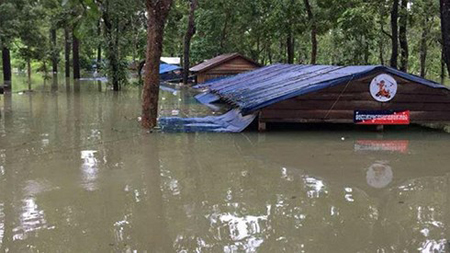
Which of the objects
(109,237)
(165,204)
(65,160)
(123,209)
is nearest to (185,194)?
(165,204)

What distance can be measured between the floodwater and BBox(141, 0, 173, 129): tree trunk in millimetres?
481

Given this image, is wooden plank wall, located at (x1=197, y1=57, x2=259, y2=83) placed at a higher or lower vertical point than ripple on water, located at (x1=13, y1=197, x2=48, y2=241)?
higher

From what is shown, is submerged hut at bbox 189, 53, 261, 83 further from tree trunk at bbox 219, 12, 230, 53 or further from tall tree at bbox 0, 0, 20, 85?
tall tree at bbox 0, 0, 20, 85

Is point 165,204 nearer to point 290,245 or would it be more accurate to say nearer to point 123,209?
point 123,209

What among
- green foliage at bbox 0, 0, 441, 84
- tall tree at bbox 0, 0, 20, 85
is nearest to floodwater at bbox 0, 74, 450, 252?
green foliage at bbox 0, 0, 441, 84

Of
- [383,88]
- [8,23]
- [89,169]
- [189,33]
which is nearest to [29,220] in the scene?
[89,169]

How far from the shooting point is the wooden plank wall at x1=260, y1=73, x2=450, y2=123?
1131cm

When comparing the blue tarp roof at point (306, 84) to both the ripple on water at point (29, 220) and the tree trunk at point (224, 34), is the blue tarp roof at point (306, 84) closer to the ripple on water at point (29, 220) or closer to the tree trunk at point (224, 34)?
the ripple on water at point (29, 220)

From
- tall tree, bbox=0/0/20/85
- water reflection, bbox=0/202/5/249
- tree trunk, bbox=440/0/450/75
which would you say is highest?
tall tree, bbox=0/0/20/85

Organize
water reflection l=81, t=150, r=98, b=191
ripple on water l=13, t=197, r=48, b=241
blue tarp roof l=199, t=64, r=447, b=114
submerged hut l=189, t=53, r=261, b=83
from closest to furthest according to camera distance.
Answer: ripple on water l=13, t=197, r=48, b=241 → water reflection l=81, t=150, r=98, b=191 → blue tarp roof l=199, t=64, r=447, b=114 → submerged hut l=189, t=53, r=261, b=83

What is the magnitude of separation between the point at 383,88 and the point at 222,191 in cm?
646

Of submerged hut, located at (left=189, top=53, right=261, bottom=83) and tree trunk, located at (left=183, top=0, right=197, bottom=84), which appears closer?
tree trunk, located at (left=183, top=0, right=197, bottom=84)

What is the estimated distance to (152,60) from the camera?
37.2 ft

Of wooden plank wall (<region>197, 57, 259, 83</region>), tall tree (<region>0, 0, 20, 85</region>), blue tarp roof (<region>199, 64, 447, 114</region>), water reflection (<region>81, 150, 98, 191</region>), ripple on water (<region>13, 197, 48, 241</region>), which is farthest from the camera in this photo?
wooden plank wall (<region>197, 57, 259, 83</region>)
